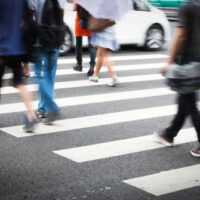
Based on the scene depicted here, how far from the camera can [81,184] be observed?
450cm

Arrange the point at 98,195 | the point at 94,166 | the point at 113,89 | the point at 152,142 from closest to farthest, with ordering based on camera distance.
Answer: the point at 98,195
the point at 94,166
the point at 152,142
the point at 113,89

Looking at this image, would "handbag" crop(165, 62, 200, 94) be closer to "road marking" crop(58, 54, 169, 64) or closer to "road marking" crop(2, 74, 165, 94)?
"road marking" crop(2, 74, 165, 94)

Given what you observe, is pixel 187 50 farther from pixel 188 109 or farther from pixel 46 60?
pixel 46 60

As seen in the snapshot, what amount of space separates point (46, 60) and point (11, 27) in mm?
1130

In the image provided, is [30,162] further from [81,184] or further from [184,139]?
[184,139]

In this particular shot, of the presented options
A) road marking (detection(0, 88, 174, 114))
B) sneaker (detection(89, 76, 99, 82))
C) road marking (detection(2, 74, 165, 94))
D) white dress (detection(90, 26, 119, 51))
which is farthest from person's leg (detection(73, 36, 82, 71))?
road marking (detection(0, 88, 174, 114))

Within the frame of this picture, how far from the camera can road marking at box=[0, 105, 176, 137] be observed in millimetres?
6121

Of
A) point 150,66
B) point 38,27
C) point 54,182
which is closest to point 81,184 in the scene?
point 54,182

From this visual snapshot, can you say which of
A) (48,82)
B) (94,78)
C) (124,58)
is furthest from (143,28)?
(48,82)

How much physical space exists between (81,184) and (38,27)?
6.12 ft

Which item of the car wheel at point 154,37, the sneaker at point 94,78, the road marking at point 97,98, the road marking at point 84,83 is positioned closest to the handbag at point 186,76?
the road marking at point 97,98

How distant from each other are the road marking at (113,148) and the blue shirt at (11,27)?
3.69 feet

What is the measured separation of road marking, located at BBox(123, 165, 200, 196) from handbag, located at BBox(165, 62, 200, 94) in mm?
774

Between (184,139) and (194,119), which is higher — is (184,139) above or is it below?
below
